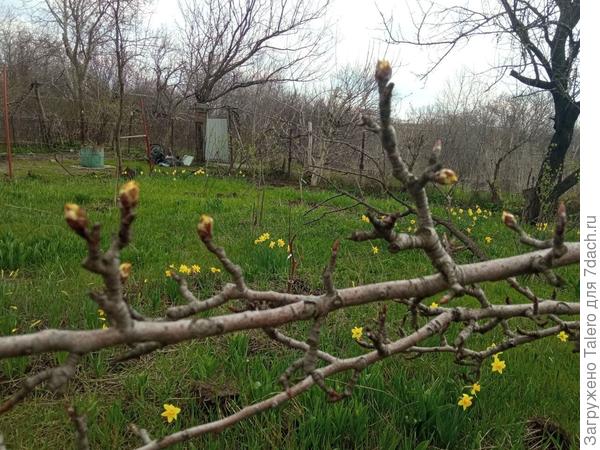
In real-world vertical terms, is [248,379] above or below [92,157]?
below

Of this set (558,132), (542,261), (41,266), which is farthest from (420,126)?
(542,261)

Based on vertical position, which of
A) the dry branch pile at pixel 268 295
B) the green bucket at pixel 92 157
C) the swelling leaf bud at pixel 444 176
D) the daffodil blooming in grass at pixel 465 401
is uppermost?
the swelling leaf bud at pixel 444 176

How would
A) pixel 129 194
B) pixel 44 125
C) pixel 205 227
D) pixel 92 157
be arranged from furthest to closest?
pixel 44 125 < pixel 92 157 < pixel 205 227 < pixel 129 194

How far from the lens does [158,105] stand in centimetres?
1780

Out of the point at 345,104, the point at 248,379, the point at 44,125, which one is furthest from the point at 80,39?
the point at 248,379

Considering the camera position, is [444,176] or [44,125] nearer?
[444,176]

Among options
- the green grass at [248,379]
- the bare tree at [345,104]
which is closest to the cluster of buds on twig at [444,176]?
the green grass at [248,379]

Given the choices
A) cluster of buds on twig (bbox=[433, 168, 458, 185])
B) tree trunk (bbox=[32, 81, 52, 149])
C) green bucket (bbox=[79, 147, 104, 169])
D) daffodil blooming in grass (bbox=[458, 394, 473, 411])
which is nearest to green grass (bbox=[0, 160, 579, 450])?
daffodil blooming in grass (bbox=[458, 394, 473, 411])

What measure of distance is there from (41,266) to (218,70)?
13067 mm

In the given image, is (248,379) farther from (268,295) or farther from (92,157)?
(92,157)

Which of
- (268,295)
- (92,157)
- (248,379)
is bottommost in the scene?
(248,379)

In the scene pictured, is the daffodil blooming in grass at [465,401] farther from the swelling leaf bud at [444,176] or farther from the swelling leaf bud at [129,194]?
the swelling leaf bud at [129,194]

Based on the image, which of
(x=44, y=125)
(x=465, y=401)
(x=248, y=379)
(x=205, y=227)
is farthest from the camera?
(x=44, y=125)

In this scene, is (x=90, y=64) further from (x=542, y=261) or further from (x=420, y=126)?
(x=542, y=261)
